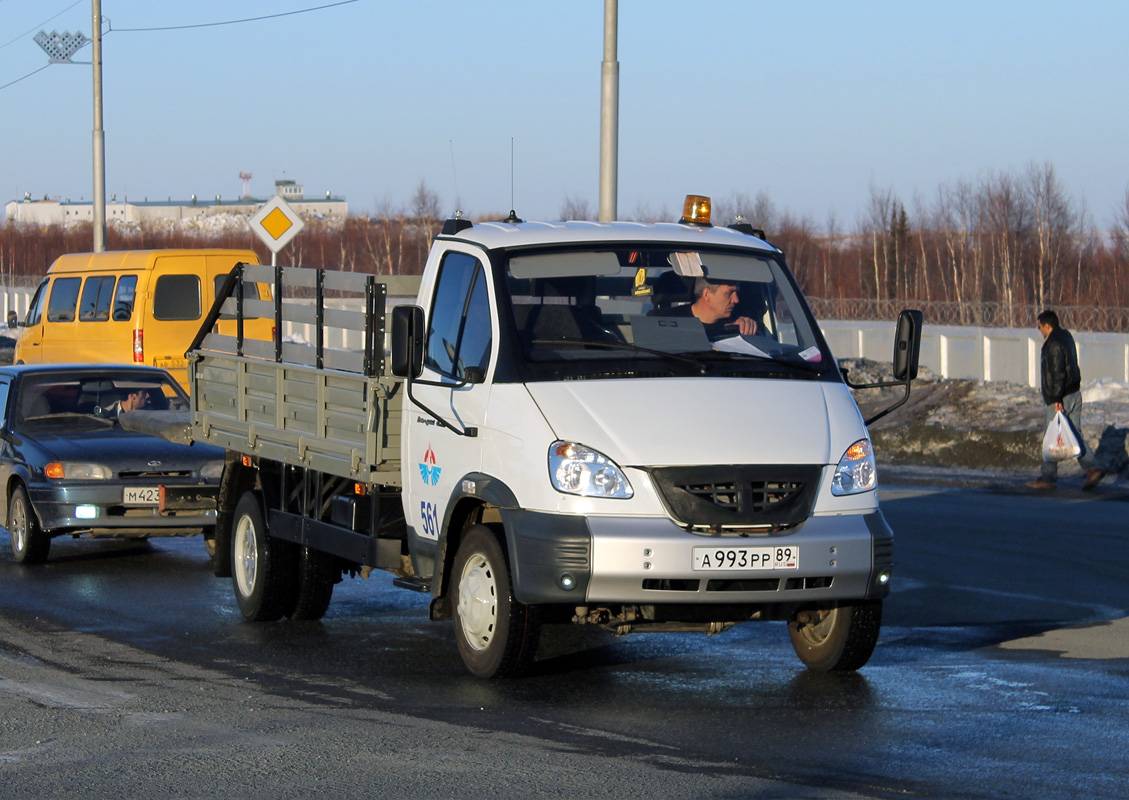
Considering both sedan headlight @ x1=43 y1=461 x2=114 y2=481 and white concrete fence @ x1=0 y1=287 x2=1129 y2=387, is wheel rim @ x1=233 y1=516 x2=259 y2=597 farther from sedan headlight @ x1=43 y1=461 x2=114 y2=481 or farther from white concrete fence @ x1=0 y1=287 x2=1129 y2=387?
white concrete fence @ x1=0 y1=287 x2=1129 y2=387

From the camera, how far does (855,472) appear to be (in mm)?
7219

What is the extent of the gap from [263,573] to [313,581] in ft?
0.98

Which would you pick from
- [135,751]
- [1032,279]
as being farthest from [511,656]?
[1032,279]

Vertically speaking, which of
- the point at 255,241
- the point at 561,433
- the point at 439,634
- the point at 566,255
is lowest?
the point at 439,634

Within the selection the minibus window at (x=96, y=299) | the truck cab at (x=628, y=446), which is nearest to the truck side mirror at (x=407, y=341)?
the truck cab at (x=628, y=446)

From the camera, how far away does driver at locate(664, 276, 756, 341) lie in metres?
7.79

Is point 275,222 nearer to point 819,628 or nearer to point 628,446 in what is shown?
point 819,628

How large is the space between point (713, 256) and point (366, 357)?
6.07 feet

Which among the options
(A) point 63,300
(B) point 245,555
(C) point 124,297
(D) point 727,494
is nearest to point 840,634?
(D) point 727,494

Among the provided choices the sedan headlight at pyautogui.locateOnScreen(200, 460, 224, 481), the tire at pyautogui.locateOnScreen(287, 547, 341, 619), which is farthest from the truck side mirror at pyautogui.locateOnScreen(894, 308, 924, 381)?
the sedan headlight at pyautogui.locateOnScreen(200, 460, 224, 481)

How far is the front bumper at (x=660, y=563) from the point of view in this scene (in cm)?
681

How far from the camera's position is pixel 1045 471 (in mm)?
16969

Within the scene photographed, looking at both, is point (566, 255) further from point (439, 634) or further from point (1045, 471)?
point (1045, 471)

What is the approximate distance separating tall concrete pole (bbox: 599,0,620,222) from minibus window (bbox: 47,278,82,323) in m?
9.18
